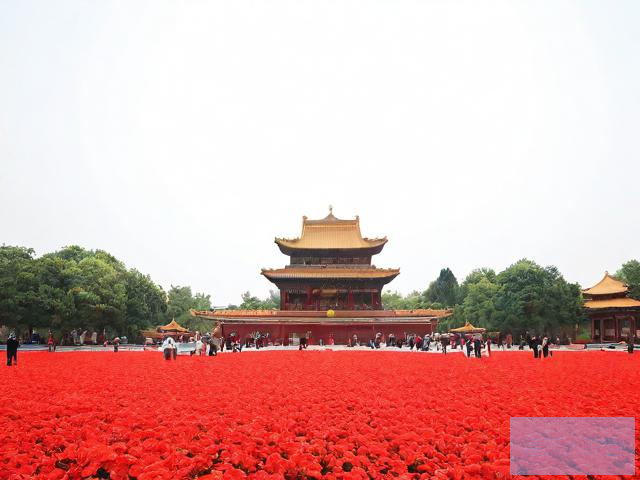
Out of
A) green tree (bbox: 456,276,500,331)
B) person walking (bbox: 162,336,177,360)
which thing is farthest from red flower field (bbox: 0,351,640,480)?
green tree (bbox: 456,276,500,331)

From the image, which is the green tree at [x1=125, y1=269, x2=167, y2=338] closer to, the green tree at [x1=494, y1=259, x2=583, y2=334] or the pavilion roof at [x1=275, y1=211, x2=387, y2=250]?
the pavilion roof at [x1=275, y1=211, x2=387, y2=250]

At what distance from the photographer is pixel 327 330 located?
4028 cm

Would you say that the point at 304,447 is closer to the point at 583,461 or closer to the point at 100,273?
the point at 583,461

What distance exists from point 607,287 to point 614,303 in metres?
3.01

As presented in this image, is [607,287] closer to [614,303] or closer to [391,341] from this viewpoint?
[614,303]

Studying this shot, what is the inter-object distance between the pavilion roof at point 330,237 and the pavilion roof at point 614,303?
835 inches

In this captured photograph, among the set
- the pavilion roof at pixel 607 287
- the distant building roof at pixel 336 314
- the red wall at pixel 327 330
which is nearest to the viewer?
the distant building roof at pixel 336 314

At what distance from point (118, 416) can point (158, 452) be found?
249cm

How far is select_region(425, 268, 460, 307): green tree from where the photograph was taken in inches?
3041

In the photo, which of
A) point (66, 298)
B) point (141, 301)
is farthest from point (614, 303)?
point (66, 298)

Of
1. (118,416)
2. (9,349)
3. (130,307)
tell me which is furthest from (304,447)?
(130,307)

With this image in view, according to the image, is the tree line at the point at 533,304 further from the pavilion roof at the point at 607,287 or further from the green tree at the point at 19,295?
the green tree at the point at 19,295

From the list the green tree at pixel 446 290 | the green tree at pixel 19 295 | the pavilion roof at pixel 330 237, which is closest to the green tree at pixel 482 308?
the pavilion roof at pixel 330 237

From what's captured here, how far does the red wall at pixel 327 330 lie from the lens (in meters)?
39.9
